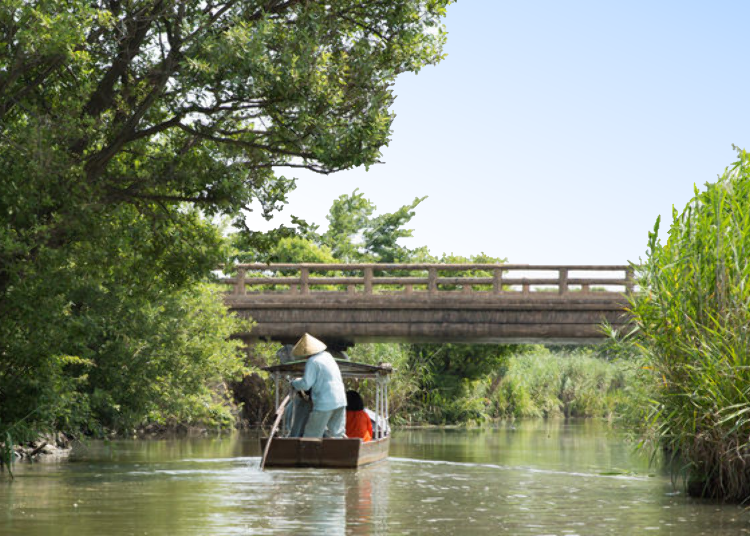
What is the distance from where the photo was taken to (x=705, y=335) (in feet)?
39.7

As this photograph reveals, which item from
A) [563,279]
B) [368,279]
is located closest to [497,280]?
[563,279]

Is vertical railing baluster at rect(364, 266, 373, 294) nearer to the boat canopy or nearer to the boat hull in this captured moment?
the boat canopy

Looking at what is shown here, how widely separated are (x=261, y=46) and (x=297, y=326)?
14958 millimetres

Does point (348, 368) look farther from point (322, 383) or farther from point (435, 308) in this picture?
point (435, 308)

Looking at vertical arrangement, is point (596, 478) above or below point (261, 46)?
below

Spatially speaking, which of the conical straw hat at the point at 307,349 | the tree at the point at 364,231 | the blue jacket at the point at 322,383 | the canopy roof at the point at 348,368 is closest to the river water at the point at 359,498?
the blue jacket at the point at 322,383

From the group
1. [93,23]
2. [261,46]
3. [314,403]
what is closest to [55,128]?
[93,23]

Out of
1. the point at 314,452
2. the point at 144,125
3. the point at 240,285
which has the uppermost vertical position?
the point at 144,125

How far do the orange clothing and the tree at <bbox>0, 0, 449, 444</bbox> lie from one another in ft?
12.2

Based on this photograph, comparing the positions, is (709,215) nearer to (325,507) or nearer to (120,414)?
(325,507)

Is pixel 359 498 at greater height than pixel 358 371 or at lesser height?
lesser

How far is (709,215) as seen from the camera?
12867 millimetres

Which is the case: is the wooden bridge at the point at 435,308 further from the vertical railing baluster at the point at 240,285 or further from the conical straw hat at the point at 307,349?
the conical straw hat at the point at 307,349

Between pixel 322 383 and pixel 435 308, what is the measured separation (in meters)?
11.3
